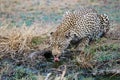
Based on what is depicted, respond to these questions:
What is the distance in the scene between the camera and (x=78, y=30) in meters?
7.67

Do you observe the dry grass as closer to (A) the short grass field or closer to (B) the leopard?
(A) the short grass field

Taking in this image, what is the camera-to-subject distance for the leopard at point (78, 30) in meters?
7.19

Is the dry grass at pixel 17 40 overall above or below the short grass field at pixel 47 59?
above

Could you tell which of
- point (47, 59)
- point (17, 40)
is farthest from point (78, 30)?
point (17, 40)

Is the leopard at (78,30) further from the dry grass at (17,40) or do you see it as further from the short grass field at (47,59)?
the dry grass at (17,40)

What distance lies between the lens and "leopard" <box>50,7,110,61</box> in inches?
283

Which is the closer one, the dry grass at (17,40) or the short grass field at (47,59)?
the short grass field at (47,59)

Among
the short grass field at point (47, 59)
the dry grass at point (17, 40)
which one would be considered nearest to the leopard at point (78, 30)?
the short grass field at point (47, 59)

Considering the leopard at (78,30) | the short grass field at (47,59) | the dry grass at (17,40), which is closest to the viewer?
the short grass field at (47,59)

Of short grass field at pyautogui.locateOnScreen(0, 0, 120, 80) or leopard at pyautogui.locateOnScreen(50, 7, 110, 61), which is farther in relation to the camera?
leopard at pyautogui.locateOnScreen(50, 7, 110, 61)

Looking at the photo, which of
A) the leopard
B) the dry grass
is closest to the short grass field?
the dry grass

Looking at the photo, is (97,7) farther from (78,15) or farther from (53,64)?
(53,64)

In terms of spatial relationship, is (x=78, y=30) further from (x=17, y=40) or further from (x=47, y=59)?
(x=17, y=40)

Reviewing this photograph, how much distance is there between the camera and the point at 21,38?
7.99 m
